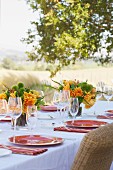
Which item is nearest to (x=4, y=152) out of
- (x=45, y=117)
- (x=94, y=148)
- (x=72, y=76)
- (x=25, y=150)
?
(x=25, y=150)

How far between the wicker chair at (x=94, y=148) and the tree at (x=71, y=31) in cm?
650

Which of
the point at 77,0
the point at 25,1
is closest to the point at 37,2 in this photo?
the point at 25,1

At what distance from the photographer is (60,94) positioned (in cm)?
294

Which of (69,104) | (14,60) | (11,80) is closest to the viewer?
(69,104)

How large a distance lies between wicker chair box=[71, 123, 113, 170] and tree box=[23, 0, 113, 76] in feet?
21.3

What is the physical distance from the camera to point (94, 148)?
1976 mm

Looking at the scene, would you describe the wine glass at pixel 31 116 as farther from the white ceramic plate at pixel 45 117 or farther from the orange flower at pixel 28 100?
the white ceramic plate at pixel 45 117

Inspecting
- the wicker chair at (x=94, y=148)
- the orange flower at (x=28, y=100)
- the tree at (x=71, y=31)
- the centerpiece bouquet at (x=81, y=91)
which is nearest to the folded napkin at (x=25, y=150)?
the wicker chair at (x=94, y=148)

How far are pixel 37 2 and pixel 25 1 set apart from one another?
249mm

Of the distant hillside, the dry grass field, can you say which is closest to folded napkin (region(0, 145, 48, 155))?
the dry grass field

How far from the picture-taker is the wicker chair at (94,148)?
6.46ft

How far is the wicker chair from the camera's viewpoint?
1969 millimetres

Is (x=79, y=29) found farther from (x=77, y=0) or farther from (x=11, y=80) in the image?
(x=11, y=80)

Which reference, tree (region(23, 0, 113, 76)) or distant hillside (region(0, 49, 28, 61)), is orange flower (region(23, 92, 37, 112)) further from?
distant hillside (region(0, 49, 28, 61))
